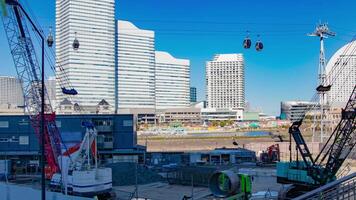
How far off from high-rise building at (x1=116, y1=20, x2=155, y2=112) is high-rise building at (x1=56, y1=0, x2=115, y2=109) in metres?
5.47

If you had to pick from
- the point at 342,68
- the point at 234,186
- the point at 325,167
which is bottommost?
the point at 234,186

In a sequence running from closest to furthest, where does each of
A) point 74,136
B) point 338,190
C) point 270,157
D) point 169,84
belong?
point 338,190, point 270,157, point 74,136, point 169,84

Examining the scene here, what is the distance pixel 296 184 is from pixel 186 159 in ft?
71.9

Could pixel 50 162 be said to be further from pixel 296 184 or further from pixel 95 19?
pixel 95 19

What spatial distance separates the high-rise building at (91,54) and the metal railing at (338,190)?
127 m

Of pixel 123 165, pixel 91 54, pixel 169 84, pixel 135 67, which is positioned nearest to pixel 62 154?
pixel 123 165

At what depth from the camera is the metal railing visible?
28.2 ft

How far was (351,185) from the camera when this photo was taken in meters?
8.60

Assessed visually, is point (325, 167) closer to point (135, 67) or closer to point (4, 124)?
point (4, 124)

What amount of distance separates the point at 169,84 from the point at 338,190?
183m

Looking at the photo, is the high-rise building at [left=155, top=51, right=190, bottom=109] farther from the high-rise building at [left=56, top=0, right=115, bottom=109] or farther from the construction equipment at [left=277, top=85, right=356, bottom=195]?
the construction equipment at [left=277, top=85, right=356, bottom=195]

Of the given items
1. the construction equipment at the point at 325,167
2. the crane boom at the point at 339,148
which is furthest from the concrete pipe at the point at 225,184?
the crane boom at the point at 339,148

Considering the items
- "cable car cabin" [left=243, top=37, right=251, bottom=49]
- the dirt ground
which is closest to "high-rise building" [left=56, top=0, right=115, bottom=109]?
the dirt ground

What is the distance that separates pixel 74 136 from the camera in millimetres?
42469
